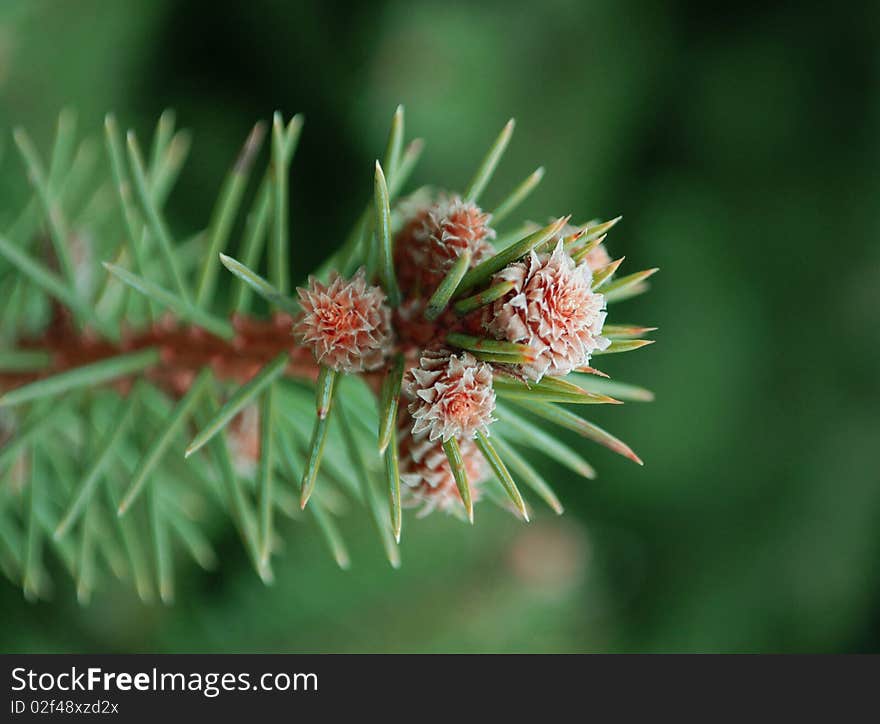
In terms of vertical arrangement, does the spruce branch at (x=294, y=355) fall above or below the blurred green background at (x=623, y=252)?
below

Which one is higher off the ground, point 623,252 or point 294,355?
point 623,252

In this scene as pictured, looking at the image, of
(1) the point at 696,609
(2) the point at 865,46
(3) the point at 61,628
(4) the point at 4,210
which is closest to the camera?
(4) the point at 4,210

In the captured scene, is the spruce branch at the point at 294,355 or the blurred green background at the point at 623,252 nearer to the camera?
the spruce branch at the point at 294,355

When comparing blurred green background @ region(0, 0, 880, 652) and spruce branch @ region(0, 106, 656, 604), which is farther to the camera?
blurred green background @ region(0, 0, 880, 652)

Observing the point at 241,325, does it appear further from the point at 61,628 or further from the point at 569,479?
the point at 569,479

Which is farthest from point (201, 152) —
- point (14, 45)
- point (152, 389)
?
point (152, 389)

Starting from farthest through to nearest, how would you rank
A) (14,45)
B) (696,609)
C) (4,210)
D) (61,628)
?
(696,609), (61,628), (14,45), (4,210)

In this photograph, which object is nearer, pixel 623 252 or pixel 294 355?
pixel 294 355

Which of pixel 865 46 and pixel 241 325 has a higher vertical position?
pixel 865 46
